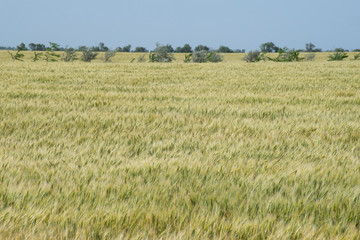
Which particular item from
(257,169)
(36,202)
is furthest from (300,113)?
(36,202)

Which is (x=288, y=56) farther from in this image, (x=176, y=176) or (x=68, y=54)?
(x=176, y=176)

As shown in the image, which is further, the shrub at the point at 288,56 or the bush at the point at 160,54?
the bush at the point at 160,54

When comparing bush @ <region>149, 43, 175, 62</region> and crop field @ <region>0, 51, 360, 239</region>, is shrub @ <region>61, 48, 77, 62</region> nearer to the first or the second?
bush @ <region>149, 43, 175, 62</region>

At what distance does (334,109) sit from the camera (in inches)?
192

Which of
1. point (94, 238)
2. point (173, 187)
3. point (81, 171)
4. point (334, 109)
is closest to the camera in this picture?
point (94, 238)

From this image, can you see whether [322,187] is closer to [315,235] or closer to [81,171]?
[315,235]

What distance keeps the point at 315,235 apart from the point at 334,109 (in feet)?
12.6

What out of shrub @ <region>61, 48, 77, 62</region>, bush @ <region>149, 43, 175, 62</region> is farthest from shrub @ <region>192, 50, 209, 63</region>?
shrub @ <region>61, 48, 77, 62</region>

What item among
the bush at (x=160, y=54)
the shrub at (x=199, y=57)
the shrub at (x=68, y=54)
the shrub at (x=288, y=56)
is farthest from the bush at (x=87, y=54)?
the shrub at (x=288, y=56)

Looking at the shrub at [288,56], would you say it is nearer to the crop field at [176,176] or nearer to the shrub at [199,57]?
the shrub at [199,57]

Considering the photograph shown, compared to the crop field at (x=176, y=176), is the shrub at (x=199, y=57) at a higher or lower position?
lower

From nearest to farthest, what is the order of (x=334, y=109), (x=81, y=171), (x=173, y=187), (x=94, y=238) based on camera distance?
(x=94, y=238) → (x=173, y=187) → (x=81, y=171) → (x=334, y=109)

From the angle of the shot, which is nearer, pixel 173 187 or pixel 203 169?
pixel 173 187

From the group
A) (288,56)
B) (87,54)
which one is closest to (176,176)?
(288,56)
